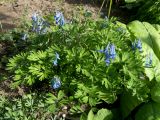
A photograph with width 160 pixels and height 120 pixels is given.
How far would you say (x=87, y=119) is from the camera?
4.13m

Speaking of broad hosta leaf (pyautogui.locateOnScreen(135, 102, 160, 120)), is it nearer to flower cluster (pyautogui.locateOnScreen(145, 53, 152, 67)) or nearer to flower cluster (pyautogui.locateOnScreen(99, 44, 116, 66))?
flower cluster (pyautogui.locateOnScreen(145, 53, 152, 67))

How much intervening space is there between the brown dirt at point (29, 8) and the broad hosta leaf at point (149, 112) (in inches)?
71.8

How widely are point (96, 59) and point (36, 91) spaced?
787 millimetres

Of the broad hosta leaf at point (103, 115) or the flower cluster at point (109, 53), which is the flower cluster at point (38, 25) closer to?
the flower cluster at point (109, 53)

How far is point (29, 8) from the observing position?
230 inches

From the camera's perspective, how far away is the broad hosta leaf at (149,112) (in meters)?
4.13

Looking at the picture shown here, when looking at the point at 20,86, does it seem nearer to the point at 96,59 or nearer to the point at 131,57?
the point at 96,59

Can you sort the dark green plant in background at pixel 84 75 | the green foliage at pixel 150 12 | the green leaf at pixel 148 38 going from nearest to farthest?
the dark green plant in background at pixel 84 75 → the green leaf at pixel 148 38 → the green foliage at pixel 150 12

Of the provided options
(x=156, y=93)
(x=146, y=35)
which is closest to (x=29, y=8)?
(x=146, y=35)

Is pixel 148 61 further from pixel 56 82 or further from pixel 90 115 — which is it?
pixel 56 82

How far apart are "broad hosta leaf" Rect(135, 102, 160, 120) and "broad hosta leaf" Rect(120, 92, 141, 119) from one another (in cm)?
9

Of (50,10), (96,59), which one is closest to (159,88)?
(96,59)

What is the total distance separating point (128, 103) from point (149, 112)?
9.1 inches

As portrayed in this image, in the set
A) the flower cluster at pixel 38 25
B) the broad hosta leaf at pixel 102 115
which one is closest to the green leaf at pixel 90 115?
the broad hosta leaf at pixel 102 115
